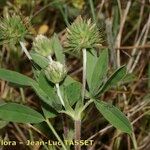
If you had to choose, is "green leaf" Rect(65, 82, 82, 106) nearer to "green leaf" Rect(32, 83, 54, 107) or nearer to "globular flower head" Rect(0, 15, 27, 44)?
"green leaf" Rect(32, 83, 54, 107)

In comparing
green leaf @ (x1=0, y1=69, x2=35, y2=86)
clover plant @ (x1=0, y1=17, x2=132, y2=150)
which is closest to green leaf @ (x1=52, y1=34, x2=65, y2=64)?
clover plant @ (x1=0, y1=17, x2=132, y2=150)

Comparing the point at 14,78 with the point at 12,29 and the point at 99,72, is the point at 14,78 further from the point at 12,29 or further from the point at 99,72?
the point at 99,72

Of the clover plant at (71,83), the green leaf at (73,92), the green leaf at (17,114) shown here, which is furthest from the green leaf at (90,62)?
the green leaf at (17,114)

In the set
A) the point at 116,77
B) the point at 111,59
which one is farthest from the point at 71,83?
the point at 111,59

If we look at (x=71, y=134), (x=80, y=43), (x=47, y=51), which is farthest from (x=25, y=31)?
(x=71, y=134)

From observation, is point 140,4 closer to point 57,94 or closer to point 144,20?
point 144,20

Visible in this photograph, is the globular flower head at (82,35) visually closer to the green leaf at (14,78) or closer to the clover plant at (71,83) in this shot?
the clover plant at (71,83)
